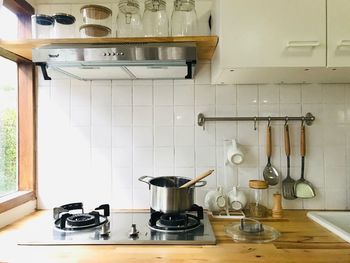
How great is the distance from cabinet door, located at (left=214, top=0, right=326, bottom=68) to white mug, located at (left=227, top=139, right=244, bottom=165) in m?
0.48

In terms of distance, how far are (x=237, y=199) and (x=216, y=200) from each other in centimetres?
11

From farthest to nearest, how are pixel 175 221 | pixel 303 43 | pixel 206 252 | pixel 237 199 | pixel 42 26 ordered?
pixel 237 199, pixel 42 26, pixel 175 221, pixel 303 43, pixel 206 252

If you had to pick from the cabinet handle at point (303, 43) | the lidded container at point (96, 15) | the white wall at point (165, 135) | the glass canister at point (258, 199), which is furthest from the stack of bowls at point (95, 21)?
the glass canister at point (258, 199)

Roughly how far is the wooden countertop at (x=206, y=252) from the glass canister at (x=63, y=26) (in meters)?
0.93

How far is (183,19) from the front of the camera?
4.67 ft

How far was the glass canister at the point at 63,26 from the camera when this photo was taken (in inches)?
53.4

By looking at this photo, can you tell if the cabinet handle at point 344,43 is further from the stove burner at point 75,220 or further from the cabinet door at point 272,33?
the stove burner at point 75,220

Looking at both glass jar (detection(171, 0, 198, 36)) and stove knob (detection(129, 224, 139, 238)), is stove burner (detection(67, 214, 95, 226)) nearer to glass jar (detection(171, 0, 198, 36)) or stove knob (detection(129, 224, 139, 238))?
stove knob (detection(129, 224, 139, 238))

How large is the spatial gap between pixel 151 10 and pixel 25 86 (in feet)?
2.54

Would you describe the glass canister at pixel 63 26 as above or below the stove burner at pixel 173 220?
above

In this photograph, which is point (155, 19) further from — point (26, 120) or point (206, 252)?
point (206, 252)

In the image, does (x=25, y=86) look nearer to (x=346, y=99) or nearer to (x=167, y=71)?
(x=167, y=71)

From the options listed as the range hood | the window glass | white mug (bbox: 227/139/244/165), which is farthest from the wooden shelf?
white mug (bbox: 227/139/244/165)

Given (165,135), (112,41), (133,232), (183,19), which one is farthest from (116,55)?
(133,232)
